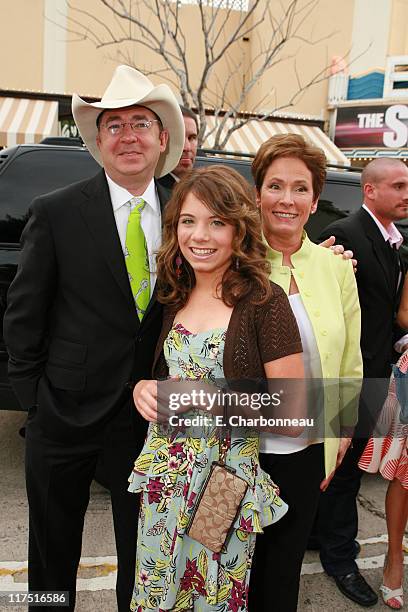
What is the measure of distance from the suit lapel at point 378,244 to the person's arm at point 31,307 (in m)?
1.55

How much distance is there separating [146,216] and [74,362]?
0.60m

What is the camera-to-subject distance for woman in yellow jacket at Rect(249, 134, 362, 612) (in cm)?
192

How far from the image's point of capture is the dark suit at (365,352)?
2.71m

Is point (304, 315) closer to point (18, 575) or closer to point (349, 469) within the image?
point (349, 469)

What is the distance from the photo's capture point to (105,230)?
1996 mm

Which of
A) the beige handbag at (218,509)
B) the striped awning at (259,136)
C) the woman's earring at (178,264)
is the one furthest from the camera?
the striped awning at (259,136)

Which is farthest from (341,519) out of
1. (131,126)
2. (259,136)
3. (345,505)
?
(259,136)

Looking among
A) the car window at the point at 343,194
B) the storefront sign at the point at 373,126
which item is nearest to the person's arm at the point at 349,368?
the car window at the point at 343,194

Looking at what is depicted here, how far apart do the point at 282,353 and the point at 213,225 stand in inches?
17.0

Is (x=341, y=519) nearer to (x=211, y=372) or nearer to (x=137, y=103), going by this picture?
(x=211, y=372)

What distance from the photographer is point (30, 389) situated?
208 centimetres

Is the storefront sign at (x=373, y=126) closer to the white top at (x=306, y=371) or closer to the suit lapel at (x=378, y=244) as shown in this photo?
the suit lapel at (x=378, y=244)

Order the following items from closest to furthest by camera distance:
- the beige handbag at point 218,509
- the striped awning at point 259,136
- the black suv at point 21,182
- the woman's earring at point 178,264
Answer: the beige handbag at point 218,509
the woman's earring at point 178,264
the black suv at point 21,182
the striped awning at point 259,136

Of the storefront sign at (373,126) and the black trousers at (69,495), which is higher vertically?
the storefront sign at (373,126)
